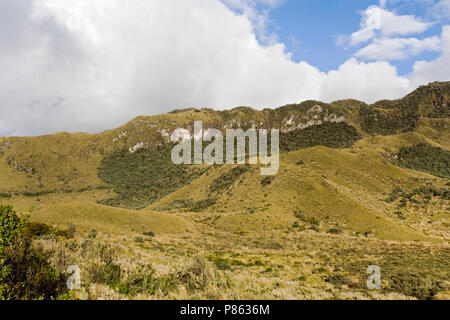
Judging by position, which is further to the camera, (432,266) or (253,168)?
(253,168)

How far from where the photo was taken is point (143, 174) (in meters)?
156

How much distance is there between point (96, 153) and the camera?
566 feet

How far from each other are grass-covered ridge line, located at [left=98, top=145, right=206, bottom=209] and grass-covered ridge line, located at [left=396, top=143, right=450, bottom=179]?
297 ft

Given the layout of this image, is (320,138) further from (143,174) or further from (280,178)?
(280,178)

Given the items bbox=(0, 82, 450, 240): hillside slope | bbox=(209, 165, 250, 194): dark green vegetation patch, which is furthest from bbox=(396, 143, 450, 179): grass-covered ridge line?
bbox=(209, 165, 250, 194): dark green vegetation patch

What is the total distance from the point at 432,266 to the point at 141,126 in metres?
192

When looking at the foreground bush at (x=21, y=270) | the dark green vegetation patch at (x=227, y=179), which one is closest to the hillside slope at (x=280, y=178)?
the dark green vegetation patch at (x=227, y=179)

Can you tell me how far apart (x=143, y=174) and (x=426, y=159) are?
469 feet

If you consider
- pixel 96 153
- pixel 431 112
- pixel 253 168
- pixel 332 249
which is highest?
pixel 431 112

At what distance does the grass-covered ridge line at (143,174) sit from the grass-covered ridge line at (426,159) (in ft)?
297

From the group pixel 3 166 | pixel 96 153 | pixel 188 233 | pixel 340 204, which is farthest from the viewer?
pixel 96 153

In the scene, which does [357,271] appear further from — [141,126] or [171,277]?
[141,126]

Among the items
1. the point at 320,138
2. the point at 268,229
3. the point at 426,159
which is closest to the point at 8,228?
the point at 268,229
